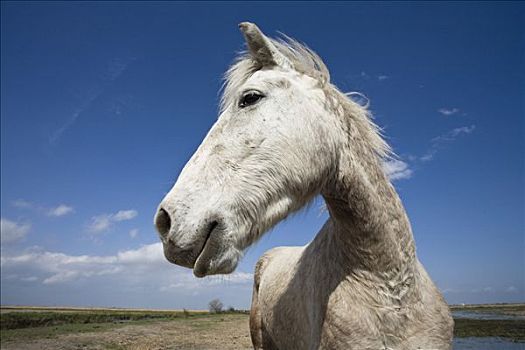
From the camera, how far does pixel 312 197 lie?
110 inches

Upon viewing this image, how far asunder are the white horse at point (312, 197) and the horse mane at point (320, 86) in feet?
0.04

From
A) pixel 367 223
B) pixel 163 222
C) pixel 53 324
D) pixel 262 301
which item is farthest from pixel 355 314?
pixel 53 324

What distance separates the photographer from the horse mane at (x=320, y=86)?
9.98 ft

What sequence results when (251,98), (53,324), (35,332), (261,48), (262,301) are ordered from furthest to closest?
(53,324), (35,332), (262,301), (261,48), (251,98)

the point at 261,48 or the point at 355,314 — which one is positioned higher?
the point at 261,48

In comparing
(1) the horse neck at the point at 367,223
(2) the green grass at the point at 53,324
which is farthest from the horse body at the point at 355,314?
(2) the green grass at the point at 53,324

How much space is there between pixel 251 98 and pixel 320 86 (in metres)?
0.65

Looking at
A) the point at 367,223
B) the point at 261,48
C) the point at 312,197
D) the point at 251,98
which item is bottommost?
the point at 367,223

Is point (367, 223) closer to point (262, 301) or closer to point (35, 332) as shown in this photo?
point (262, 301)

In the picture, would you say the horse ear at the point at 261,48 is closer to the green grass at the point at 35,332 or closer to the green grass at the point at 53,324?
the green grass at the point at 35,332

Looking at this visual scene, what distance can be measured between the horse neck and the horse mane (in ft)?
0.67

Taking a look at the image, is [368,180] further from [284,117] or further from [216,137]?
[216,137]

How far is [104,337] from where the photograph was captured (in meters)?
16.2

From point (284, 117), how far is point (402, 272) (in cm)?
155
